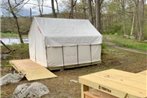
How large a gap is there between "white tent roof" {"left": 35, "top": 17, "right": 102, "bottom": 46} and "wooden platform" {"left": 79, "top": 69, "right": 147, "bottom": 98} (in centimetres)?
549

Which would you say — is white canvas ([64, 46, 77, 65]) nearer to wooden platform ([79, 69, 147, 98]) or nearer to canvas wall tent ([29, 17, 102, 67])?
canvas wall tent ([29, 17, 102, 67])

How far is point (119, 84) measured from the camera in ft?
8.03

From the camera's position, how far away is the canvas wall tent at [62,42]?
8.34 metres

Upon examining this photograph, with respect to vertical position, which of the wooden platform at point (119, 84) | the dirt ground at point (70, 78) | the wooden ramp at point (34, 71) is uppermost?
the wooden platform at point (119, 84)

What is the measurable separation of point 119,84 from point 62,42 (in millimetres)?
6163

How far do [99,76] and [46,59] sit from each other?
18.5ft

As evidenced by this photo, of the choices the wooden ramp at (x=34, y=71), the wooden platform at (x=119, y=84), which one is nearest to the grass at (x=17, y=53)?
the wooden ramp at (x=34, y=71)

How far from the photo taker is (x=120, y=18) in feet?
97.8

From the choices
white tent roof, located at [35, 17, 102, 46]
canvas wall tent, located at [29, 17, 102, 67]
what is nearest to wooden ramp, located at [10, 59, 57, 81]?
canvas wall tent, located at [29, 17, 102, 67]

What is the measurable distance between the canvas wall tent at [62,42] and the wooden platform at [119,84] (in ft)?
17.9

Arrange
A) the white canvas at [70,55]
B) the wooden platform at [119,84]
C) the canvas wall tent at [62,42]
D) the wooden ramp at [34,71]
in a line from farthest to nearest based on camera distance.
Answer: the white canvas at [70,55] < the canvas wall tent at [62,42] < the wooden ramp at [34,71] < the wooden platform at [119,84]

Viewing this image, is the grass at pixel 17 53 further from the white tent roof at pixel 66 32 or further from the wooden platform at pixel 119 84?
the wooden platform at pixel 119 84

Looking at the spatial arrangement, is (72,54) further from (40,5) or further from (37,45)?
(40,5)

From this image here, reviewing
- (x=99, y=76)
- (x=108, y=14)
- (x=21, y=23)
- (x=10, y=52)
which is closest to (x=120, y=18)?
(x=108, y=14)
